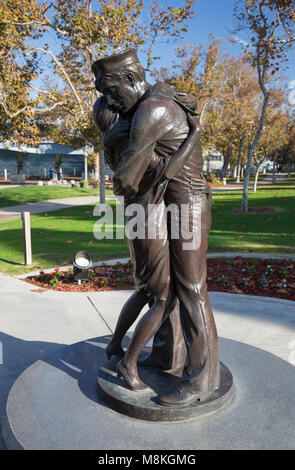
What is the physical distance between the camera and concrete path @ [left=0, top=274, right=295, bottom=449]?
13.0 feet

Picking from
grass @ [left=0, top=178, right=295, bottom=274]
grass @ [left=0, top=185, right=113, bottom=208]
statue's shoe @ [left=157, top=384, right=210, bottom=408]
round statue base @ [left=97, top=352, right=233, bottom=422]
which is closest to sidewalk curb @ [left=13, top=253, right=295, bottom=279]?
grass @ [left=0, top=178, right=295, bottom=274]

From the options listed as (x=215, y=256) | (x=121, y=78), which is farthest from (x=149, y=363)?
(x=215, y=256)

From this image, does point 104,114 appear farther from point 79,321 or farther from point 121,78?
point 79,321

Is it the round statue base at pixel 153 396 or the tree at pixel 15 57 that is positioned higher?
the tree at pixel 15 57

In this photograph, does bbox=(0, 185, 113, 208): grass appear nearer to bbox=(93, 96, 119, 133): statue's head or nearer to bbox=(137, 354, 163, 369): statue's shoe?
bbox=(137, 354, 163, 369): statue's shoe

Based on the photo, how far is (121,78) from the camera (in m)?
2.52

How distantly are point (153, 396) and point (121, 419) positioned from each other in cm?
27

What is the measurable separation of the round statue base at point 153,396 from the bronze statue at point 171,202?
5 centimetres

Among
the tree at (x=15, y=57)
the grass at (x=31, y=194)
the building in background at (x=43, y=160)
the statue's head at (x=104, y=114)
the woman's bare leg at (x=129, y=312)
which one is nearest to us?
the statue's head at (x=104, y=114)

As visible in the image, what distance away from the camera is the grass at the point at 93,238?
8539 mm

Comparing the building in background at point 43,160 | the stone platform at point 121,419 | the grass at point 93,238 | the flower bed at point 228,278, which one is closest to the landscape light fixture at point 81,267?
the flower bed at point 228,278

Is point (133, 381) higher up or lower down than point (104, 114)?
lower down

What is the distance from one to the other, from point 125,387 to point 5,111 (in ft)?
46.3

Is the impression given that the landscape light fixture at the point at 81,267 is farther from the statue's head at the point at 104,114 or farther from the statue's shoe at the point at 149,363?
the statue's head at the point at 104,114
